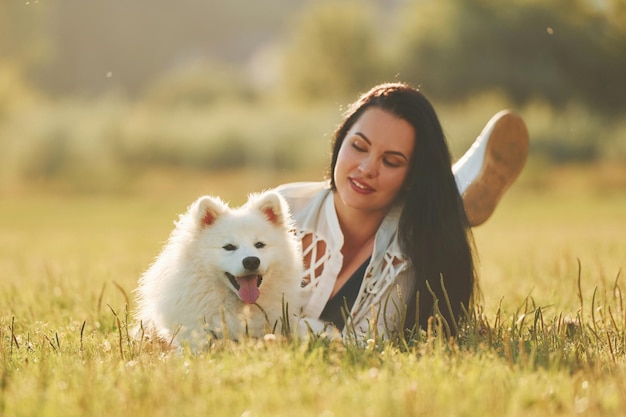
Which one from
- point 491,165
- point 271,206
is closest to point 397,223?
point 271,206

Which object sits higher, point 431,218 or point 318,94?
point 318,94

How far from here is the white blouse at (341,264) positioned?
14.5 ft

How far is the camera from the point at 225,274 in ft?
13.3

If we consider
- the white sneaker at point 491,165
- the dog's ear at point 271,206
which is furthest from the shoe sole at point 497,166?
the dog's ear at point 271,206

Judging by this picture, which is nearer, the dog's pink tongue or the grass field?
the grass field

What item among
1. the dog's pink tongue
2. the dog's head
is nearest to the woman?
the dog's head

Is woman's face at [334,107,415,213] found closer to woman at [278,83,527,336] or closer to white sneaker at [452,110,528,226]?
woman at [278,83,527,336]

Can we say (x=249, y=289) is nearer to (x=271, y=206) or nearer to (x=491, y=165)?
(x=271, y=206)

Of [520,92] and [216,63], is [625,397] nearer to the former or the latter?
[520,92]

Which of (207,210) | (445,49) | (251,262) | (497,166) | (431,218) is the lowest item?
(251,262)

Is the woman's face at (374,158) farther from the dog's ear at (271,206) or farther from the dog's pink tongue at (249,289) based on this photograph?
the dog's pink tongue at (249,289)

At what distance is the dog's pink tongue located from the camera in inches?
156

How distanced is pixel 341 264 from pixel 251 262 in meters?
0.86

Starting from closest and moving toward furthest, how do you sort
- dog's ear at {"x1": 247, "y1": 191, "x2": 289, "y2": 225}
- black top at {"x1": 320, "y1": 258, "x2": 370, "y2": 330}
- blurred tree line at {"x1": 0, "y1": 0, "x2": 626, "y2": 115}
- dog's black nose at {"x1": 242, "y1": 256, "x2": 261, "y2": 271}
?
dog's black nose at {"x1": 242, "y1": 256, "x2": 261, "y2": 271} → dog's ear at {"x1": 247, "y1": 191, "x2": 289, "y2": 225} → black top at {"x1": 320, "y1": 258, "x2": 370, "y2": 330} → blurred tree line at {"x1": 0, "y1": 0, "x2": 626, "y2": 115}
